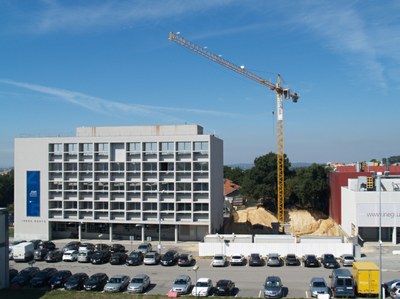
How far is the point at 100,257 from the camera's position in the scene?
146ft

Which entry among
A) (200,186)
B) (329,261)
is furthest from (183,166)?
(329,261)

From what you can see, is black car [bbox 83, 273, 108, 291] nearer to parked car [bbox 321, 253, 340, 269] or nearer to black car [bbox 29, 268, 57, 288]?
black car [bbox 29, 268, 57, 288]

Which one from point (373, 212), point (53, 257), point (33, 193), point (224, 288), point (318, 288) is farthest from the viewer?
point (33, 193)

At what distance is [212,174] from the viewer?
57406 millimetres

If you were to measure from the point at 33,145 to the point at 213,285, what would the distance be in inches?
1466

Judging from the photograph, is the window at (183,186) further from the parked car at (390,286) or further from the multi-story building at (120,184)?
the parked car at (390,286)

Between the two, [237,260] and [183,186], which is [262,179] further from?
[237,260]

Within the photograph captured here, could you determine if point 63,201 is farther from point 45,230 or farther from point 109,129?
point 109,129

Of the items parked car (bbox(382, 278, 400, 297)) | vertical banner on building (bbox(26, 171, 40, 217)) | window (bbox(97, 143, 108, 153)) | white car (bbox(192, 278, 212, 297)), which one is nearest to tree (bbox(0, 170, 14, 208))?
vertical banner on building (bbox(26, 171, 40, 217))

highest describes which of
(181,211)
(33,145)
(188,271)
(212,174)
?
(33,145)

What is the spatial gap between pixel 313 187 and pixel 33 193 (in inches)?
1855

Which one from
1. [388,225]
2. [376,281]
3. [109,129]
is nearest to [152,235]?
[109,129]

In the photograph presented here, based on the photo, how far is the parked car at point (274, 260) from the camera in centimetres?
4178

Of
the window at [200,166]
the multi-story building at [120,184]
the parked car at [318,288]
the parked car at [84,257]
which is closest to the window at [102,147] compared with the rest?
the multi-story building at [120,184]
